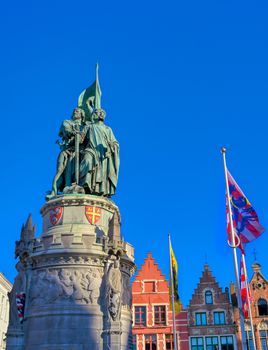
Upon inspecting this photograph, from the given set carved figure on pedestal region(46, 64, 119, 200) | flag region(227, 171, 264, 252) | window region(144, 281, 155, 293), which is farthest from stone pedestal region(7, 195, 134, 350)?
window region(144, 281, 155, 293)

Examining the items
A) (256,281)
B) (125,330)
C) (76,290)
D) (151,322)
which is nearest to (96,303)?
(76,290)

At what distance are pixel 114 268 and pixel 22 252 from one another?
433 centimetres

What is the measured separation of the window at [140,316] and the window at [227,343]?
8627mm

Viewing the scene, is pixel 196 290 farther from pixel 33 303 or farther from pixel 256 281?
pixel 33 303

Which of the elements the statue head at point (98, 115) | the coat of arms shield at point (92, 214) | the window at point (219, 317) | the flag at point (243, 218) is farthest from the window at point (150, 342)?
the flag at point (243, 218)

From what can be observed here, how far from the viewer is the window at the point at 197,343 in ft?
162

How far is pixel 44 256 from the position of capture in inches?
806

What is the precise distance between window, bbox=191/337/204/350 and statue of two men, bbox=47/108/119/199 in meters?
30.6

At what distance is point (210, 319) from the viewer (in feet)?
164

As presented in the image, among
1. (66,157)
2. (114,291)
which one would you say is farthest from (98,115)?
(114,291)

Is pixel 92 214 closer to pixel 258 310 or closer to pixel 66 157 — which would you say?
pixel 66 157

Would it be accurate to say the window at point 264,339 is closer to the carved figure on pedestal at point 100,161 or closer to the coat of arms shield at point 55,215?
the carved figure on pedestal at point 100,161

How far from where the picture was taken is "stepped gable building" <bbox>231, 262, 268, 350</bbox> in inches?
1927

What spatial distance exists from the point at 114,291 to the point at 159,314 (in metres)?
32.5
